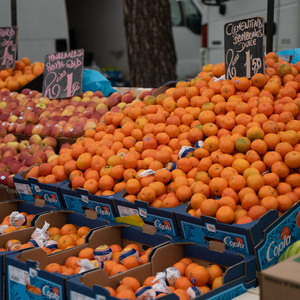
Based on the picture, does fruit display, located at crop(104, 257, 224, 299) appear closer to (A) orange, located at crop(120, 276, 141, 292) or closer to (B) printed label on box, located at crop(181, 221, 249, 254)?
(A) orange, located at crop(120, 276, 141, 292)

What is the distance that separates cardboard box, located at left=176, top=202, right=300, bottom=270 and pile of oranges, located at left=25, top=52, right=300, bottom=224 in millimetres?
50

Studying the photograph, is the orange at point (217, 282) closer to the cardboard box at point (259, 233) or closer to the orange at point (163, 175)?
the cardboard box at point (259, 233)

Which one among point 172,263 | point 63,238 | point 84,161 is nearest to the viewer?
point 172,263

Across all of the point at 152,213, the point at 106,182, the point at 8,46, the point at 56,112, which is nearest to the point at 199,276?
the point at 152,213

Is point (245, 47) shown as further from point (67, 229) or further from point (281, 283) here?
point (281, 283)

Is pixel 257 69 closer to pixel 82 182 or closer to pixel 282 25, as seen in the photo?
pixel 82 182

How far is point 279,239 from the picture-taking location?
7.09 ft

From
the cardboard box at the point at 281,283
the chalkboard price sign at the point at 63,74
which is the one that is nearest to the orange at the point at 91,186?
the cardboard box at the point at 281,283

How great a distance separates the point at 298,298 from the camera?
1.35 meters

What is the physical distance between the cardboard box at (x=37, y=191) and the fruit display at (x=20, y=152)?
16cm

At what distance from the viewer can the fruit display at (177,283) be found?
6.36 feet

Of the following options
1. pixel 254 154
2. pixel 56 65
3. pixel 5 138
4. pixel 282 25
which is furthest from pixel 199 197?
pixel 282 25

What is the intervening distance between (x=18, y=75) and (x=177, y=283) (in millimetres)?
3857

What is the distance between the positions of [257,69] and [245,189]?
1.02 meters
